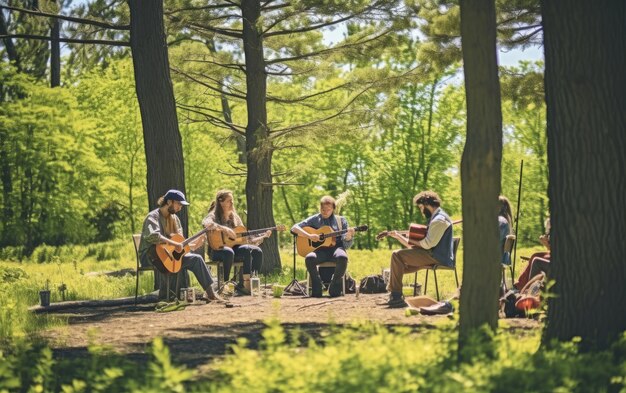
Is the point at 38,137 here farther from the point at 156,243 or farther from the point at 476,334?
the point at 476,334

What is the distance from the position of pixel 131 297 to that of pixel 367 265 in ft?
29.0

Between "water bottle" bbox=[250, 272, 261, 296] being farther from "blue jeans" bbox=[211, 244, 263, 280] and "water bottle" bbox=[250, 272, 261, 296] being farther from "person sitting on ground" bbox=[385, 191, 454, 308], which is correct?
"person sitting on ground" bbox=[385, 191, 454, 308]

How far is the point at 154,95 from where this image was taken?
12.8 metres

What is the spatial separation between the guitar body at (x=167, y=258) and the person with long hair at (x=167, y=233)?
0.04 metres

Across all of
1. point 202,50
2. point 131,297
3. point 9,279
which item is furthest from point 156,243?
point 202,50

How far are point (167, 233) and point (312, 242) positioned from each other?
219 cm

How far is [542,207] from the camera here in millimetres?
37000

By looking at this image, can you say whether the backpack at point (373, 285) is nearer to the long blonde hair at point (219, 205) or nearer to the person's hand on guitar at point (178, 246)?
the long blonde hair at point (219, 205)

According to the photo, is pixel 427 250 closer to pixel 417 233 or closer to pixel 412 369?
pixel 417 233

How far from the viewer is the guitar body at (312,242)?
13.1 meters

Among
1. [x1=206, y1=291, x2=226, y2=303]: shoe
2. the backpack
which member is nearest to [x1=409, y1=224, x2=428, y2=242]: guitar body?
the backpack

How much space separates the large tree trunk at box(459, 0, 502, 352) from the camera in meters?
6.86

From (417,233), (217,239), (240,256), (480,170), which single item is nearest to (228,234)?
(217,239)

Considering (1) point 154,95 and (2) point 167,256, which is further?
(1) point 154,95
